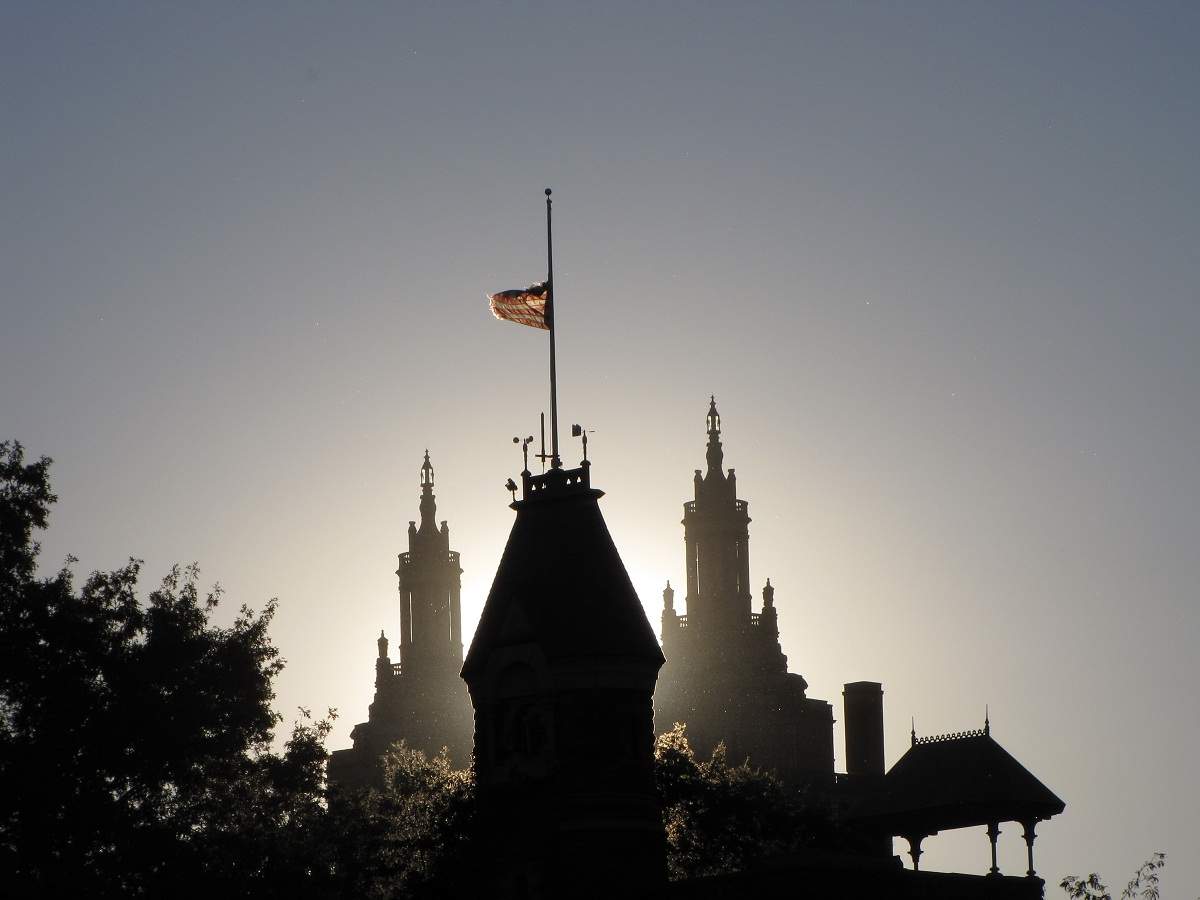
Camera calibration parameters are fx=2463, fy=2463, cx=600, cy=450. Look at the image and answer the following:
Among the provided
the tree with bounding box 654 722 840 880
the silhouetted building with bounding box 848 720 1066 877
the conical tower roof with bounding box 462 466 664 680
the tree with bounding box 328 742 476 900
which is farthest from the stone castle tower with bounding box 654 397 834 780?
the conical tower roof with bounding box 462 466 664 680

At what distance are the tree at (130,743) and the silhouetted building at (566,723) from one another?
11.5 m

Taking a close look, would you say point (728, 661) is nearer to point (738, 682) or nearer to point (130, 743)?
point (738, 682)

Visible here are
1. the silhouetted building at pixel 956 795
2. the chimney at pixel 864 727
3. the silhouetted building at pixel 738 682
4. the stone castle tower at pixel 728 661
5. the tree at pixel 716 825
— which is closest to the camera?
the silhouetted building at pixel 956 795

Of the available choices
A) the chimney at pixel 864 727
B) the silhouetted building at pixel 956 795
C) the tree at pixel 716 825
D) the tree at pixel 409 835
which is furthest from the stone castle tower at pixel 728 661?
the silhouetted building at pixel 956 795

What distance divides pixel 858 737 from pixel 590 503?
137ft

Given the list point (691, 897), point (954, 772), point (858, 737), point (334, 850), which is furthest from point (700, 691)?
point (691, 897)

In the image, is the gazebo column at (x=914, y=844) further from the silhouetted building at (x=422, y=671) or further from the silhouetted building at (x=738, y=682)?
the silhouetted building at (x=422, y=671)

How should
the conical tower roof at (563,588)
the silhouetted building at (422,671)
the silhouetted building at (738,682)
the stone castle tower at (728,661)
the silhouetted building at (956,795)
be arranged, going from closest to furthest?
1. the conical tower roof at (563,588)
2. the silhouetted building at (956,795)
3. the silhouetted building at (738,682)
4. the stone castle tower at (728,661)
5. the silhouetted building at (422,671)

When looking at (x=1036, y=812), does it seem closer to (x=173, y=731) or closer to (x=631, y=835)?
(x=631, y=835)

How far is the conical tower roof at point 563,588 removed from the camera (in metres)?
52.4

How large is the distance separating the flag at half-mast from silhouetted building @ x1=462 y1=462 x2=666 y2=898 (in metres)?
6.09

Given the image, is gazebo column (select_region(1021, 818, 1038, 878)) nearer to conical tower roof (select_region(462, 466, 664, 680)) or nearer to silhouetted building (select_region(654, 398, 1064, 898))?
conical tower roof (select_region(462, 466, 664, 680))

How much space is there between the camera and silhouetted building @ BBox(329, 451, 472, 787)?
110 meters

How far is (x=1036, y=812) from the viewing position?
54875mm
